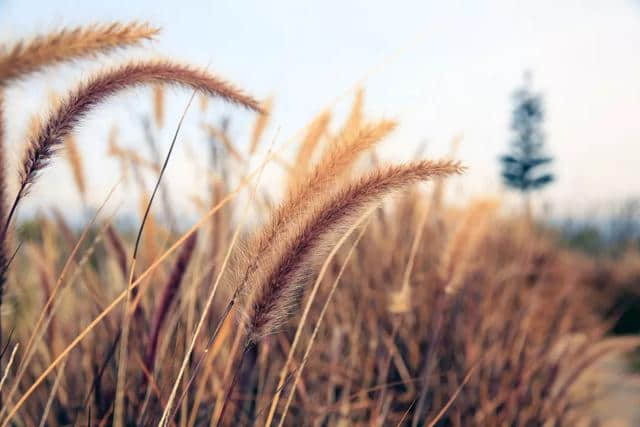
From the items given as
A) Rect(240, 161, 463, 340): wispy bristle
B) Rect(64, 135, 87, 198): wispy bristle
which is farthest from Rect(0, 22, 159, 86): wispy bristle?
Rect(64, 135, 87, 198): wispy bristle

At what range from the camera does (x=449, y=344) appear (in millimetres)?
2037

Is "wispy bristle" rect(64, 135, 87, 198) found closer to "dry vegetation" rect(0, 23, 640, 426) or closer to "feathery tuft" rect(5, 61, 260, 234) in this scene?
"dry vegetation" rect(0, 23, 640, 426)

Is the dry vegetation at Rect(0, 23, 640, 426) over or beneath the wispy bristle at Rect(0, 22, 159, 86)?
beneath

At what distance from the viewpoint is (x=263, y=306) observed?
0.82 metres

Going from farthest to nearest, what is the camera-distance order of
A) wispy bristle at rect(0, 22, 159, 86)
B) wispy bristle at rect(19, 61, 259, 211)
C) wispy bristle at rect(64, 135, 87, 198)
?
wispy bristle at rect(64, 135, 87, 198)
wispy bristle at rect(19, 61, 259, 211)
wispy bristle at rect(0, 22, 159, 86)

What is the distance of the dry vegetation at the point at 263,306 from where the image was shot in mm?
819

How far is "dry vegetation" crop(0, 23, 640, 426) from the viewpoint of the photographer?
819 millimetres

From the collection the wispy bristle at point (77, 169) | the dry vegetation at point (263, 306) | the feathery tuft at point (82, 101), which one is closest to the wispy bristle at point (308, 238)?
the dry vegetation at point (263, 306)

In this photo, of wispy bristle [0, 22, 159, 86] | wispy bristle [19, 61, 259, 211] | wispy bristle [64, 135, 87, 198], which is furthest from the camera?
wispy bristle [64, 135, 87, 198]

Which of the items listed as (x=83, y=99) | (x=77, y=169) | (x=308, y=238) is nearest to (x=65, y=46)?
(x=83, y=99)

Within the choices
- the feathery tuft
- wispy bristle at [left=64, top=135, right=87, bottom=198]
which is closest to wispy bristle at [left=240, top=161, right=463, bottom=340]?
the feathery tuft

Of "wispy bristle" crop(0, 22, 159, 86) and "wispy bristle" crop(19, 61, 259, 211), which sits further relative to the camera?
"wispy bristle" crop(19, 61, 259, 211)

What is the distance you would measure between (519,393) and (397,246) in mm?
882

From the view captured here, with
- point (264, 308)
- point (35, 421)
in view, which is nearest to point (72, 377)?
point (35, 421)
